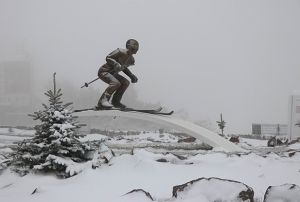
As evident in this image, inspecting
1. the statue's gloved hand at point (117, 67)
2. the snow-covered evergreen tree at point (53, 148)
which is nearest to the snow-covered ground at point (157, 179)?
the snow-covered evergreen tree at point (53, 148)

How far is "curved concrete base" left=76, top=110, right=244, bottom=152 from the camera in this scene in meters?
9.31

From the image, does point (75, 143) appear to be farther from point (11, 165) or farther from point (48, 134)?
point (11, 165)

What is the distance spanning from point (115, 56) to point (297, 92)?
7.82 m

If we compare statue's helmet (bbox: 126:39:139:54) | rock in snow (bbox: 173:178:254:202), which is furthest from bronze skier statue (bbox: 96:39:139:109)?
rock in snow (bbox: 173:178:254:202)

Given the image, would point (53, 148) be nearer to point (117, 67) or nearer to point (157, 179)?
point (157, 179)

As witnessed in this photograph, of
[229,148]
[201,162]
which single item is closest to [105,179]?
[201,162]

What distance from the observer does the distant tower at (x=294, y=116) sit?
47.3 ft

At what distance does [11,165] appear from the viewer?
6.82 m

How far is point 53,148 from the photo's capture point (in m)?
6.52

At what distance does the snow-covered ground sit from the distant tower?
7200 mm

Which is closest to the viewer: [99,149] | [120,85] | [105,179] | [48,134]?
[105,179]

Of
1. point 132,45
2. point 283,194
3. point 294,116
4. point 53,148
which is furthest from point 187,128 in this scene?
point 294,116

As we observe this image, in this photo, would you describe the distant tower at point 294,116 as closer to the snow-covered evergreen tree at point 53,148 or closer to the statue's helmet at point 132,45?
the statue's helmet at point 132,45

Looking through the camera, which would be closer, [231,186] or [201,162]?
[231,186]
